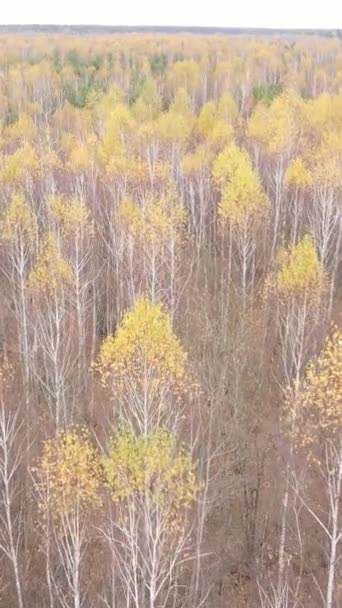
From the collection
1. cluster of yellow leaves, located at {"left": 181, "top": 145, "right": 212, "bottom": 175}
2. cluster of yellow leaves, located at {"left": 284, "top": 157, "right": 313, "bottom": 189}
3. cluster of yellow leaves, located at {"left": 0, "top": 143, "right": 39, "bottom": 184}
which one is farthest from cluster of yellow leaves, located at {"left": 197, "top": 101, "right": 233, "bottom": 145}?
cluster of yellow leaves, located at {"left": 0, "top": 143, "right": 39, "bottom": 184}

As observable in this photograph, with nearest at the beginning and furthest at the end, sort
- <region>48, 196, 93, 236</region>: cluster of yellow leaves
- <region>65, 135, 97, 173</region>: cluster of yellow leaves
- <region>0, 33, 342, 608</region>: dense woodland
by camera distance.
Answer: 1. <region>0, 33, 342, 608</region>: dense woodland
2. <region>48, 196, 93, 236</region>: cluster of yellow leaves
3. <region>65, 135, 97, 173</region>: cluster of yellow leaves

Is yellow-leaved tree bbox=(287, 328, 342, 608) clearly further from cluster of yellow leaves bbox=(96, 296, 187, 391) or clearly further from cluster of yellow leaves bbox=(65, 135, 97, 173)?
cluster of yellow leaves bbox=(65, 135, 97, 173)

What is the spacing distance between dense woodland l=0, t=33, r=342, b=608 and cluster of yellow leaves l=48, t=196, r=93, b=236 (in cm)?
17

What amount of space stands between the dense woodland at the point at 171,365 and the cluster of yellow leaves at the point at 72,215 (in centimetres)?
17

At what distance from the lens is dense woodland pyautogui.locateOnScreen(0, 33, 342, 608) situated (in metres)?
18.7

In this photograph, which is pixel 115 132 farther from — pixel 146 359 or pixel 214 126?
pixel 146 359

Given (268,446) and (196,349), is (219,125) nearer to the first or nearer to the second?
(196,349)

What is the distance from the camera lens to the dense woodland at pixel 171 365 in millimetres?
18656

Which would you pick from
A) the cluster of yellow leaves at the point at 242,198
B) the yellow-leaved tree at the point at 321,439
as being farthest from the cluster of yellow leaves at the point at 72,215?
the yellow-leaved tree at the point at 321,439

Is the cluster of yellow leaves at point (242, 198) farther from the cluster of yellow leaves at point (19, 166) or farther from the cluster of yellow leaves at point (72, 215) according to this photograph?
the cluster of yellow leaves at point (19, 166)

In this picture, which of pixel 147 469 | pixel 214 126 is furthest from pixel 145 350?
pixel 214 126

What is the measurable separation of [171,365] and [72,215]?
48.8 feet

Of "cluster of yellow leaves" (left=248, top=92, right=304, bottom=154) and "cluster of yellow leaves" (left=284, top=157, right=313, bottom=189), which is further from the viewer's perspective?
"cluster of yellow leaves" (left=248, top=92, right=304, bottom=154)

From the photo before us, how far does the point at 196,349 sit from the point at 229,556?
972 cm
